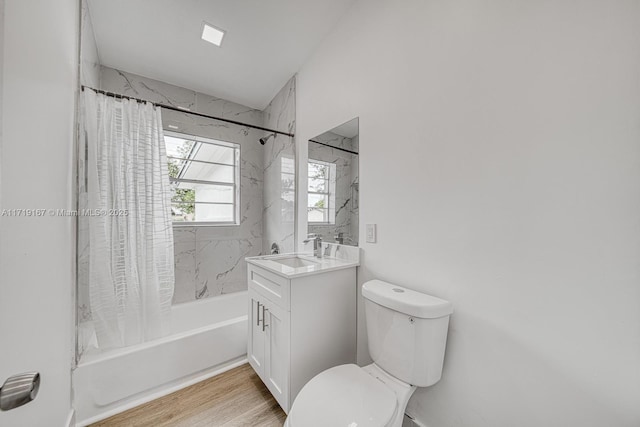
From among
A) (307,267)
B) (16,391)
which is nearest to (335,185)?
(307,267)

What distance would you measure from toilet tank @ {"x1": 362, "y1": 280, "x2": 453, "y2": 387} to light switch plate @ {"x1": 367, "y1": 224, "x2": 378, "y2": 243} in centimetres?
40

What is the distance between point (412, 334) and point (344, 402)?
0.39m

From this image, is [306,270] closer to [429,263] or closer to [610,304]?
[429,263]

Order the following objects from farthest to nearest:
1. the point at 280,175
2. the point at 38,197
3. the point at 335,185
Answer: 1. the point at 280,175
2. the point at 335,185
3. the point at 38,197

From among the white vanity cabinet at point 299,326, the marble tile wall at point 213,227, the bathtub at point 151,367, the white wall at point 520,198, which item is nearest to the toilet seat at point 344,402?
the white vanity cabinet at point 299,326

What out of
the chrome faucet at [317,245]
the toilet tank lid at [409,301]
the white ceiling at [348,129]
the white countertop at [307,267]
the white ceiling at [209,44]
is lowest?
the toilet tank lid at [409,301]

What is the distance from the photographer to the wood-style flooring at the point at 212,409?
1.32 meters

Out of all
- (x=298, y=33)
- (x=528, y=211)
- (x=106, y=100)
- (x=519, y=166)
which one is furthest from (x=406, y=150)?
(x=106, y=100)

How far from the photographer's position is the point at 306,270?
1345 millimetres

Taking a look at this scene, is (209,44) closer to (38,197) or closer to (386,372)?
(38,197)

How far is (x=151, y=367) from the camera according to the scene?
58.3 inches

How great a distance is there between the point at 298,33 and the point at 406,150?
1.39m

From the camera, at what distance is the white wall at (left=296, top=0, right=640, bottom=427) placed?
28.2 inches

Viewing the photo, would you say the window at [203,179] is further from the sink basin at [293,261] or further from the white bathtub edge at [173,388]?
the white bathtub edge at [173,388]
